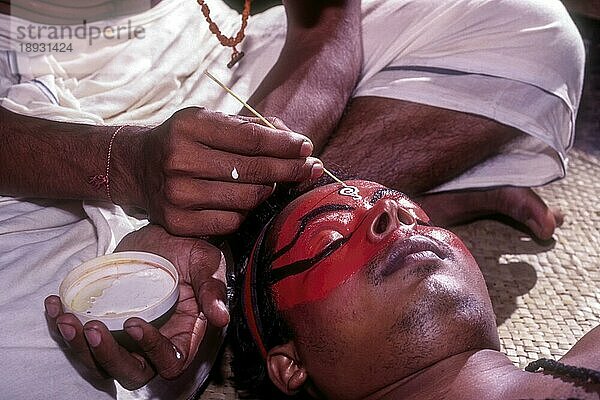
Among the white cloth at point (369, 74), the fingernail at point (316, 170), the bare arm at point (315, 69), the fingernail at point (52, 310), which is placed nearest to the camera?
the fingernail at point (52, 310)

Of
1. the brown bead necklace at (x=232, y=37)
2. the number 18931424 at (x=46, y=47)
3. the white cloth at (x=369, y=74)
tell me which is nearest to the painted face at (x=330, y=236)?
the white cloth at (x=369, y=74)

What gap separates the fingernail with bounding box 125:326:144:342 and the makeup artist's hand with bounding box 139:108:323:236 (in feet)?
0.91

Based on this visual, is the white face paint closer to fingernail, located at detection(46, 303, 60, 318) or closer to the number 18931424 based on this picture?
fingernail, located at detection(46, 303, 60, 318)

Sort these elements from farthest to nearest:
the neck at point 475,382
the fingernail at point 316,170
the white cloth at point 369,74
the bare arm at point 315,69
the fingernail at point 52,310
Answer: the bare arm at point 315,69, the white cloth at point 369,74, the fingernail at point 316,170, the fingernail at point 52,310, the neck at point 475,382

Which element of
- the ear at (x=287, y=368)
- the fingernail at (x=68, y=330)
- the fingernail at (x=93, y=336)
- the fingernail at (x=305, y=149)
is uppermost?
the fingernail at (x=305, y=149)

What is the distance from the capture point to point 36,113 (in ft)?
5.69

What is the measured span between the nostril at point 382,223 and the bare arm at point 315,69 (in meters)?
A: 0.47

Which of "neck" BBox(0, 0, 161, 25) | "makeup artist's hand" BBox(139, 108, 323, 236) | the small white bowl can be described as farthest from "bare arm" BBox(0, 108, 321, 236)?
"neck" BBox(0, 0, 161, 25)

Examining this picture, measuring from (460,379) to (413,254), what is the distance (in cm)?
22

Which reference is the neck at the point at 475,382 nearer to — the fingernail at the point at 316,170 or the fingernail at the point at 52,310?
the fingernail at the point at 316,170

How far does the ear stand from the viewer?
1453mm

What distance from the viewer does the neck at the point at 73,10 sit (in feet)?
6.30

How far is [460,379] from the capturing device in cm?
132

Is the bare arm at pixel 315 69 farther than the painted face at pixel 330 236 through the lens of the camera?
Yes
